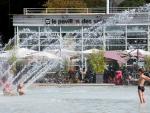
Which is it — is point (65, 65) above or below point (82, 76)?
above

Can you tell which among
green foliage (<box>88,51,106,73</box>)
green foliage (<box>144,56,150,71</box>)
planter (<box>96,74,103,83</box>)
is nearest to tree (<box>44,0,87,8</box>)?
green foliage (<box>88,51,106,73</box>)

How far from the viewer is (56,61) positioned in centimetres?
4309

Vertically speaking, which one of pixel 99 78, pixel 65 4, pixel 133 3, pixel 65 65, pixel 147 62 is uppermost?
pixel 133 3

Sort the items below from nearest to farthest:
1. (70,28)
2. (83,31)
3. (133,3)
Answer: (83,31) → (70,28) → (133,3)

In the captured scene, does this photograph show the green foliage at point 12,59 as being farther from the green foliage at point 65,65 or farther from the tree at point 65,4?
the tree at point 65,4

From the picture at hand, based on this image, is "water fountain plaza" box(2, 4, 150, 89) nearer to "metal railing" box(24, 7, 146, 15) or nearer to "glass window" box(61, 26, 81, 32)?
"glass window" box(61, 26, 81, 32)

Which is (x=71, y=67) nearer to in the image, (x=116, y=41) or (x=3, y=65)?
(x=3, y=65)

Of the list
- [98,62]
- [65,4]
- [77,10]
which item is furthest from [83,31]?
[98,62]

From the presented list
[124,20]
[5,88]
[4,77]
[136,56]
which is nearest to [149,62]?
[136,56]

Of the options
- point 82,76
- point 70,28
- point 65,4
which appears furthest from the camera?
point 65,4

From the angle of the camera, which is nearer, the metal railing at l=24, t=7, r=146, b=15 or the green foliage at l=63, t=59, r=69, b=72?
the green foliage at l=63, t=59, r=69, b=72

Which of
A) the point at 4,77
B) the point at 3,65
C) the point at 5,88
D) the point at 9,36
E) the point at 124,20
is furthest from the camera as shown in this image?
the point at 9,36

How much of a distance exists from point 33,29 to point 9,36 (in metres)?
9.93

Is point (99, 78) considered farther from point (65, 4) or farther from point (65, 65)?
point (65, 4)
